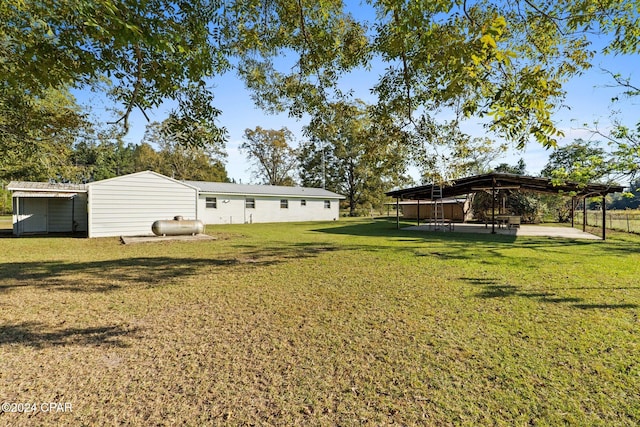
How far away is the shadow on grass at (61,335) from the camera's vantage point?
11.2 feet

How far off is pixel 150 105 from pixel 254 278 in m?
3.67

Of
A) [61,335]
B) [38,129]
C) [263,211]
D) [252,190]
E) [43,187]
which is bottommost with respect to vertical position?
[61,335]

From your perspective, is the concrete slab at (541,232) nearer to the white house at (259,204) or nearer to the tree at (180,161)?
the white house at (259,204)

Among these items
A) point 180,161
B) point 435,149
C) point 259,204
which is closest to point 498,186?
point 435,149

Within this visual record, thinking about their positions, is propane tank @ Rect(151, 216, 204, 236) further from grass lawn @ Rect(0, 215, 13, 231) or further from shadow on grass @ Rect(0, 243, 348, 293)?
grass lawn @ Rect(0, 215, 13, 231)

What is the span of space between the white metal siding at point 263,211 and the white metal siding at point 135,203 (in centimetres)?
632

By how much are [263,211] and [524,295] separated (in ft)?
70.6

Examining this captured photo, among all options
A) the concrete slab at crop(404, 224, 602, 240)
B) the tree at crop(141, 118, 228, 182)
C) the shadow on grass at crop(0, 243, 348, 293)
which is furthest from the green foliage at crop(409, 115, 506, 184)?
the tree at crop(141, 118, 228, 182)

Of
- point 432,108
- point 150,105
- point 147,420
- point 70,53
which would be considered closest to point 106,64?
point 70,53

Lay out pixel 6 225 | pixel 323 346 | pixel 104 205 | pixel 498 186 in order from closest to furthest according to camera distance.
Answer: pixel 323 346
pixel 104 205
pixel 498 186
pixel 6 225

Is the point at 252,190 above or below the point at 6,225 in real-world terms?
above

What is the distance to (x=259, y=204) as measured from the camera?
24.8 metres

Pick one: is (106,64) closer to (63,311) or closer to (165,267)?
(63,311)

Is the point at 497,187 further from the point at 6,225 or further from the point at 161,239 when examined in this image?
the point at 6,225
